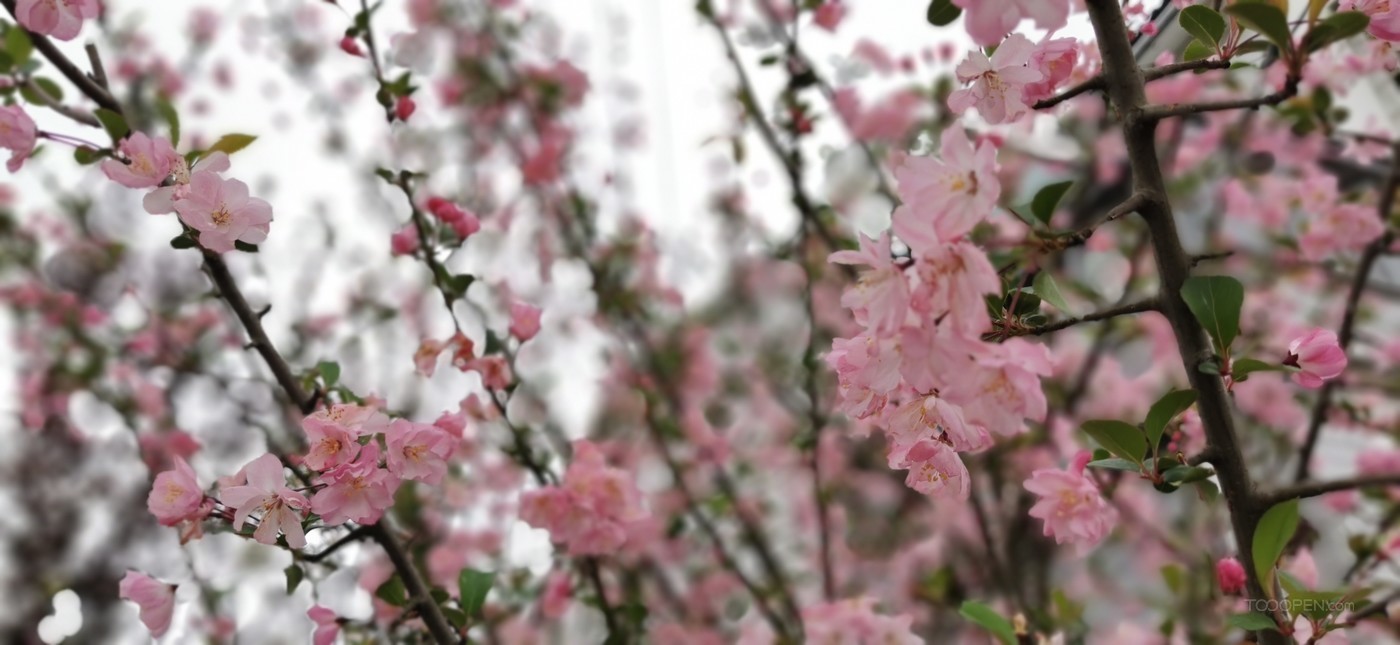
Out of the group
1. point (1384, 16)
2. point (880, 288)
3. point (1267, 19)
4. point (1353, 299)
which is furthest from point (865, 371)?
point (1353, 299)

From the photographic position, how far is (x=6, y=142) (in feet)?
2.39

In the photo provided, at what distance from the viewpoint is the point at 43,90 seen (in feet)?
2.80

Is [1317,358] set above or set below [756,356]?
below

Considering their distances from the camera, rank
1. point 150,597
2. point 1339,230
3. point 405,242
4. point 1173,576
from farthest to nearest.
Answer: point 1339,230 < point 1173,576 < point 405,242 < point 150,597

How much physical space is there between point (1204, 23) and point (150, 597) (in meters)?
0.98

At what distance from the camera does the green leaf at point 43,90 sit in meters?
0.81

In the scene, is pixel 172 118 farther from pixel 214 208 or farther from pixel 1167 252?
pixel 1167 252

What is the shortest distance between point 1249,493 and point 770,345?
Answer: 2721 mm

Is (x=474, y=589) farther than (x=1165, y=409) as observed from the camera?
Yes

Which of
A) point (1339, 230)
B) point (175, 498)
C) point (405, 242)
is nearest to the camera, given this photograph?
point (175, 498)

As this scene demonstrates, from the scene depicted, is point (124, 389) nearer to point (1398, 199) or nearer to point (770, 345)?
point (770, 345)

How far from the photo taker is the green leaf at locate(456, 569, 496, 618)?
0.83m

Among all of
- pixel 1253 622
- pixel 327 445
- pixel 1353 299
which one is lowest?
pixel 1253 622

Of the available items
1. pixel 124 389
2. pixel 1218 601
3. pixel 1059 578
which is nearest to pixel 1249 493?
pixel 1218 601
